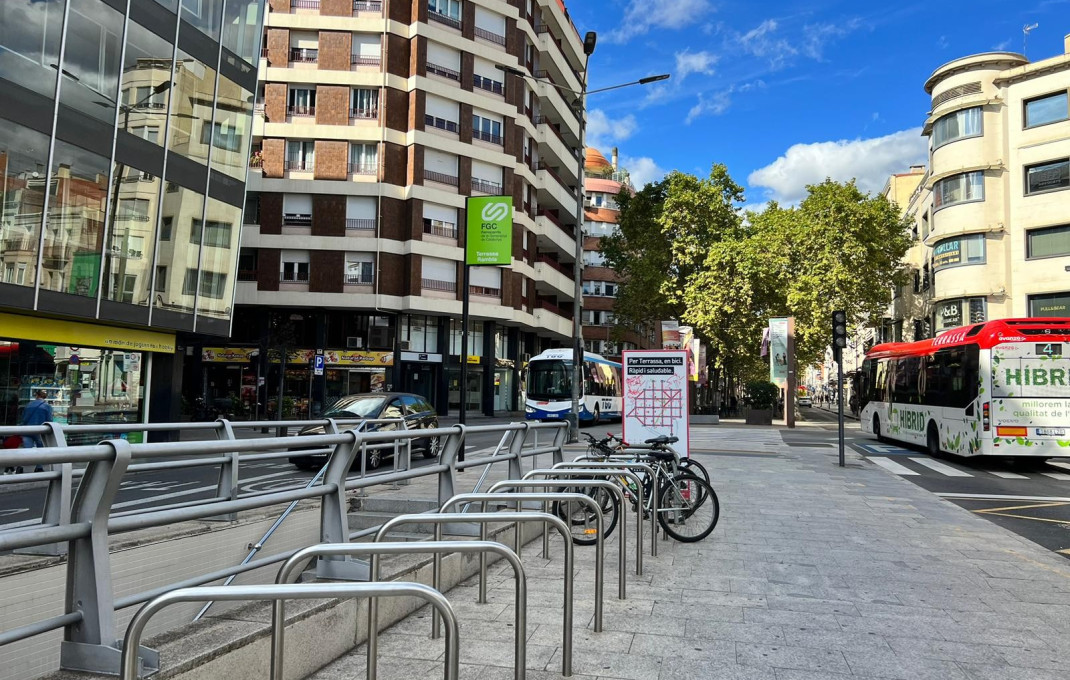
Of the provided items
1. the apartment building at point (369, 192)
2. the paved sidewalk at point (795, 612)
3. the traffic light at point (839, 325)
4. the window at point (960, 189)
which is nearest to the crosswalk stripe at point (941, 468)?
the traffic light at point (839, 325)

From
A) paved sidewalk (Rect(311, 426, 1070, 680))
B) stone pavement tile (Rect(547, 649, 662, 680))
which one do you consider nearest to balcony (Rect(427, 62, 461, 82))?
paved sidewalk (Rect(311, 426, 1070, 680))

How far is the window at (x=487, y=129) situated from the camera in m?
41.5

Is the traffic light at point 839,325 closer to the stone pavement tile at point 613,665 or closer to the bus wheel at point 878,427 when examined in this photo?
the bus wheel at point 878,427

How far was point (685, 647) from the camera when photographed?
15.4 ft

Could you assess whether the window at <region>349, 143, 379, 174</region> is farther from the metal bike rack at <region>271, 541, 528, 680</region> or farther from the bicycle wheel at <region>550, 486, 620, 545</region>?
the metal bike rack at <region>271, 541, 528, 680</region>

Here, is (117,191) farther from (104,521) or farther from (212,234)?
(104,521)

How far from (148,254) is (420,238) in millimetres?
19668

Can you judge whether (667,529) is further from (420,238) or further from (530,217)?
(530,217)

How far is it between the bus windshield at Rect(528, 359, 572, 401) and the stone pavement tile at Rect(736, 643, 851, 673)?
28965 millimetres

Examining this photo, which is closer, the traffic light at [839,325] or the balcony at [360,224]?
the traffic light at [839,325]

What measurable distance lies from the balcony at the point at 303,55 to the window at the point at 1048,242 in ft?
117

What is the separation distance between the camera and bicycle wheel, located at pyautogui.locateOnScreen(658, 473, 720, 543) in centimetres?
818

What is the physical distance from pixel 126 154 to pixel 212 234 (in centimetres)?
394

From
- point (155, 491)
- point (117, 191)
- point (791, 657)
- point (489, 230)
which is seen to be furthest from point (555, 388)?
point (791, 657)
